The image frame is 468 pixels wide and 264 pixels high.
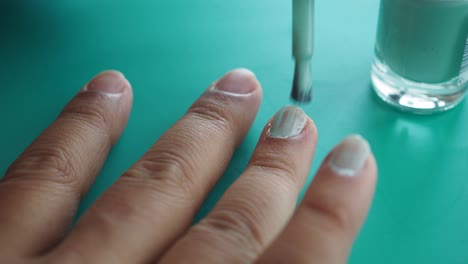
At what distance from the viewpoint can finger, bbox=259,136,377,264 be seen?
1.42 feet

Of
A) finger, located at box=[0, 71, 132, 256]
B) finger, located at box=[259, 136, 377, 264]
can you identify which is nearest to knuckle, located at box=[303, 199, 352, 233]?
finger, located at box=[259, 136, 377, 264]

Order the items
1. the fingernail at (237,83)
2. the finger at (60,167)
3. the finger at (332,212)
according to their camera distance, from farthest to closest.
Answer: the fingernail at (237,83) < the finger at (60,167) < the finger at (332,212)

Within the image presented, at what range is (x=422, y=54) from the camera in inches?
23.5

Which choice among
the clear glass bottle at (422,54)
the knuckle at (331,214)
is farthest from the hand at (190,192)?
the clear glass bottle at (422,54)

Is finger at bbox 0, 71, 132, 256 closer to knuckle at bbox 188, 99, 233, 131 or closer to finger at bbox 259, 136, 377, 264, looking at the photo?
knuckle at bbox 188, 99, 233, 131

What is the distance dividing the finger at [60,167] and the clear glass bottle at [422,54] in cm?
33

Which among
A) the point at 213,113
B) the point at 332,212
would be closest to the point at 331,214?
the point at 332,212

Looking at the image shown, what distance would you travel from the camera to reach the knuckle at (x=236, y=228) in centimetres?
50

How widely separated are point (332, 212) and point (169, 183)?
7.4 inches

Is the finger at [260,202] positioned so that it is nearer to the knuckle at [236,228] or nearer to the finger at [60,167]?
the knuckle at [236,228]

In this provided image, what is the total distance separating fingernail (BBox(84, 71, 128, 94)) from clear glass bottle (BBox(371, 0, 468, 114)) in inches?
12.9

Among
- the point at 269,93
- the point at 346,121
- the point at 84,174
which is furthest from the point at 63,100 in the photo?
the point at 346,121

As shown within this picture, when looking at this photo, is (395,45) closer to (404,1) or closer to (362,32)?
(404,1)

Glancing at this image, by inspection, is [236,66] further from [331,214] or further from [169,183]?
[331,214]
